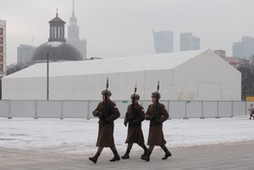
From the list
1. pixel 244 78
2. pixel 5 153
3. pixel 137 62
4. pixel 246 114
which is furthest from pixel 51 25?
→ pixel 5 153

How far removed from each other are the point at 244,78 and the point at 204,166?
294ft

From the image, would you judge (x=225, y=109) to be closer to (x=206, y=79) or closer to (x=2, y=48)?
(x=206, y=79)

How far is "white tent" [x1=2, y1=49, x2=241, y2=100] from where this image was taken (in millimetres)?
53688

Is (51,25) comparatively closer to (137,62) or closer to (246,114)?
(137,62)

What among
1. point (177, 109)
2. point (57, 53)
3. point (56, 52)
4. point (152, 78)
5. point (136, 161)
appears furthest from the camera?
point (56, 52)

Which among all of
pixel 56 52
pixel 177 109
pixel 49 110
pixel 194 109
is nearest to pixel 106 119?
pixel 49 110

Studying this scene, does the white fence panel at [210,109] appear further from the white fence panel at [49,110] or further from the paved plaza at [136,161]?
the paved plaza at [136,161]

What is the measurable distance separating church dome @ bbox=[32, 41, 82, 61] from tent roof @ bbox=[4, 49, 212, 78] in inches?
2748

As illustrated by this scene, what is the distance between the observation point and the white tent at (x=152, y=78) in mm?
53688

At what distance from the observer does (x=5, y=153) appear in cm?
1423

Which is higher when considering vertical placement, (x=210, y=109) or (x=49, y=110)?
(x=49, y=110)

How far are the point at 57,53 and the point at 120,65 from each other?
86.5 metres

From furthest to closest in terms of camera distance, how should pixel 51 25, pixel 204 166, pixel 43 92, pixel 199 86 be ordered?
pixel 51 25 < pixel 43 92 < pixel 199 86 < pixel 204 166

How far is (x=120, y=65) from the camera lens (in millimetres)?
61688
